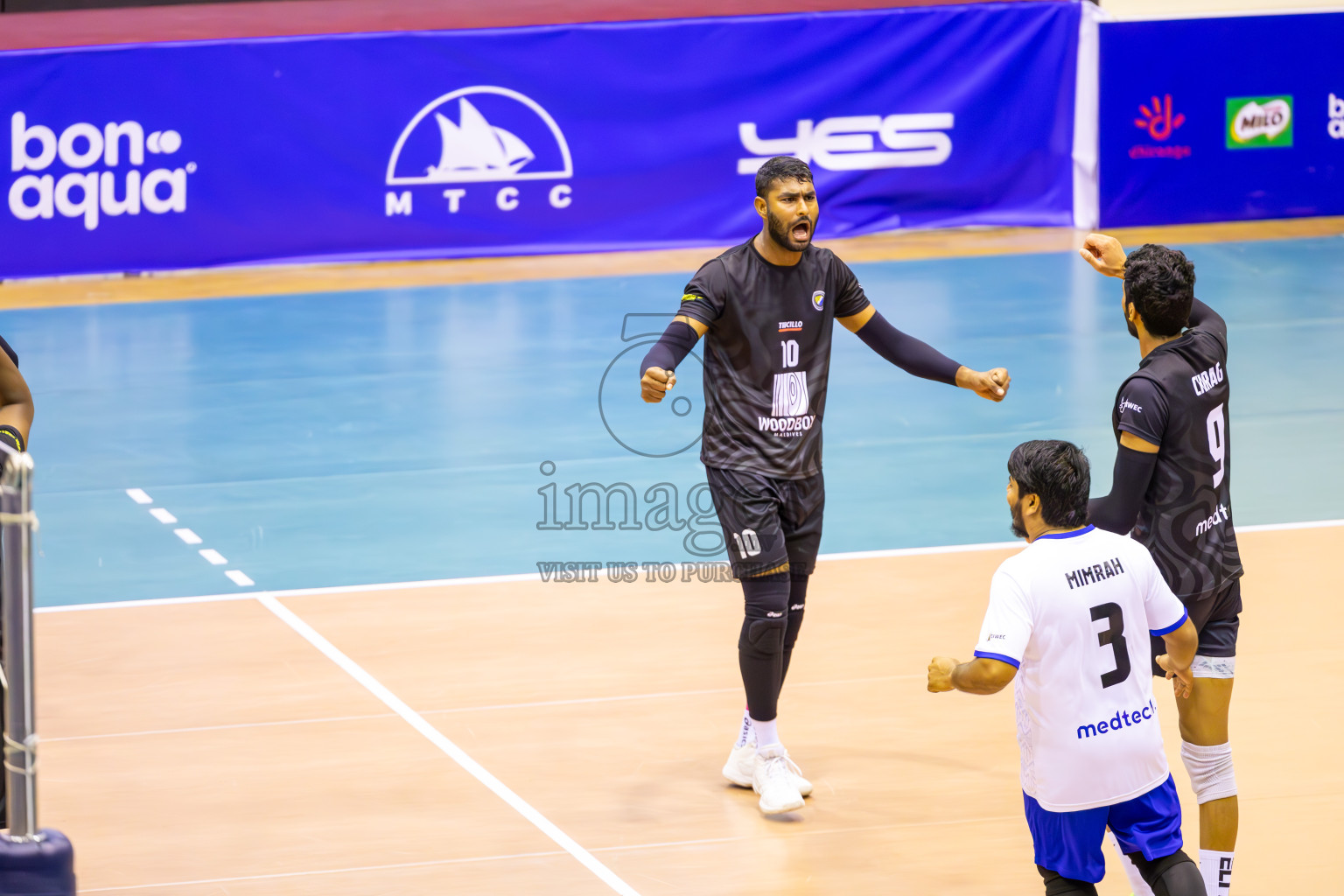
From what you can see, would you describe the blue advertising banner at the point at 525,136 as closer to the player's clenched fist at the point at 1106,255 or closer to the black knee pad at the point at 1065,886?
the player's clenched fist at the point at 1106,255

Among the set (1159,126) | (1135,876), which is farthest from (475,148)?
(1135,876)

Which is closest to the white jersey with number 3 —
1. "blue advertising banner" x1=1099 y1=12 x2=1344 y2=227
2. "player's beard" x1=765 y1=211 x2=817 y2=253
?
"player's beard" x1=765 y1=211 x2=817 y2=253

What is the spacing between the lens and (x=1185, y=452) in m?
5.41

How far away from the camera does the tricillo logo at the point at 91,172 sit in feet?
57.1

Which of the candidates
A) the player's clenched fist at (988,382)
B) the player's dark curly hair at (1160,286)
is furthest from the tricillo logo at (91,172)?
the player's dark curly hair at (1160,286)

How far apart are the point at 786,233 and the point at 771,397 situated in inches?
24.9

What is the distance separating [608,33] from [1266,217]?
7848mm

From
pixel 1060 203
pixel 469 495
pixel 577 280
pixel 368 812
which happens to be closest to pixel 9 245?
pixel 577 280

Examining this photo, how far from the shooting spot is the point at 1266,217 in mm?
20125

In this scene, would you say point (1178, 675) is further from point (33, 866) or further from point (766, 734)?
point (33, 866)

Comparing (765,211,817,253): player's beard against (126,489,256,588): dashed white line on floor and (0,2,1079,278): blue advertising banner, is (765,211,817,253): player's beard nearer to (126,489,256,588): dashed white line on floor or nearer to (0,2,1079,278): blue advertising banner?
(126,489,256,588): dashed white line on floor

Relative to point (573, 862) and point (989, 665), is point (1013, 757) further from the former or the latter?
point (989, 665)

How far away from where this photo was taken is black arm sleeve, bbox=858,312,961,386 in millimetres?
6754

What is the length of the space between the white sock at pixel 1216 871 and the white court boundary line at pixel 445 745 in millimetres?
1874
